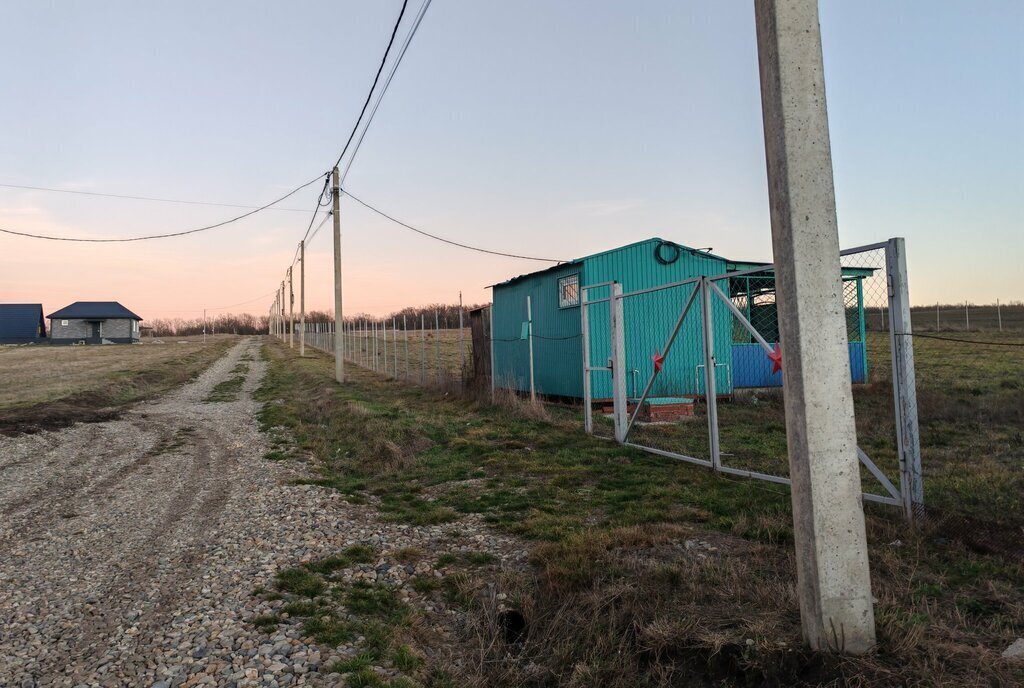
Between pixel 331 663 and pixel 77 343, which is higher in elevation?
pixel 77 343

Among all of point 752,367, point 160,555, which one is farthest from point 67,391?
point 752,367

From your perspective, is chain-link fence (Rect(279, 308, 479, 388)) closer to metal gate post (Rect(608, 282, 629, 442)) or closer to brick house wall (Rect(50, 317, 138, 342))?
metal gate post (Rect(608, 282, 629, 442))

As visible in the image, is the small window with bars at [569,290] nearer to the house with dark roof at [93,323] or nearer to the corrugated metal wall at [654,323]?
the corrugated metal wall at [654,323]

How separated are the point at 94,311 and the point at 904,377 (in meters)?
77.3

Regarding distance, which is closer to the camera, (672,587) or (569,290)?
(672,587)

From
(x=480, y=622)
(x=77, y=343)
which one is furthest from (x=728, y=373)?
(x=77, y=343)

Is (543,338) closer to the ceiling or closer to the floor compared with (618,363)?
closer to the ceiling

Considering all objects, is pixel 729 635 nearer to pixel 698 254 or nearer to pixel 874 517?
pixel 874 517

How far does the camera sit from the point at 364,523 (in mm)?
5758

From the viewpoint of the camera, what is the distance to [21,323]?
6531 cm

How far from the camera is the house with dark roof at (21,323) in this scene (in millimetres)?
64438

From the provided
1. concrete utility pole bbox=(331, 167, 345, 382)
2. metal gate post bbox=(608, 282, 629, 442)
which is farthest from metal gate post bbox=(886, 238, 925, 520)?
concrete utility pole bbox=(331, 167, 345, 382)

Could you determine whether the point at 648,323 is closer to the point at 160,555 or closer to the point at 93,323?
the point at 160,555

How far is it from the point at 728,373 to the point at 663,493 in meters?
9.06
